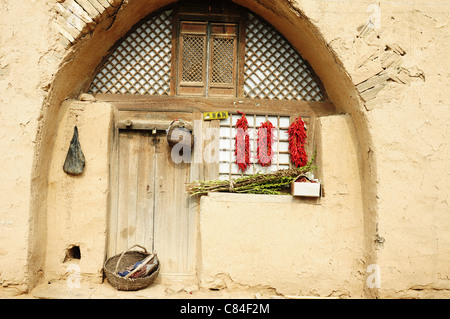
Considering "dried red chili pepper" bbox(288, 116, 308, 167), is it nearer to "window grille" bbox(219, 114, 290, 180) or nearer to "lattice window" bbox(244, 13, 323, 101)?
"window grille" bbox(219, 114, 290, 180)

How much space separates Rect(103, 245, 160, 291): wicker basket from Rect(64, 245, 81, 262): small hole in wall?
1.36ft

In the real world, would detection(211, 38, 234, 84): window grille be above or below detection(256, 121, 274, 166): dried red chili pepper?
above

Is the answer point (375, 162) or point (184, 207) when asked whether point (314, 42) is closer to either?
point (375, 162)

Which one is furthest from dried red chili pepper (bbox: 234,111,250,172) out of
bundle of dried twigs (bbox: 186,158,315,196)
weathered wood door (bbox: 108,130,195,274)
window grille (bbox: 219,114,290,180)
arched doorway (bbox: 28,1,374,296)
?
weathered wood door (bbox: 108,130,195,274)

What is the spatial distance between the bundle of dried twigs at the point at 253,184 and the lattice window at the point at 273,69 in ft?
3.12

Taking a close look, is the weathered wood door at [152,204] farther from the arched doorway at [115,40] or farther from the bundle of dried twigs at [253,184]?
the arched doorway at [115,40]

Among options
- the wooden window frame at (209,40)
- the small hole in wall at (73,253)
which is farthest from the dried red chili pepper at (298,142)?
the small hole in wall at (73,253)

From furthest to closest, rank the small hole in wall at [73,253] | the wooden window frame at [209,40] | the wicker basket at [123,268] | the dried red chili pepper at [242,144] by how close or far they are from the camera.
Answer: the wooden window frame at [209,40] → the dried red chili pepper at [242,144] → the small hole in wall at [73,253] → the wicker basket at [123,268]

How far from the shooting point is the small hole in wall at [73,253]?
3.84m

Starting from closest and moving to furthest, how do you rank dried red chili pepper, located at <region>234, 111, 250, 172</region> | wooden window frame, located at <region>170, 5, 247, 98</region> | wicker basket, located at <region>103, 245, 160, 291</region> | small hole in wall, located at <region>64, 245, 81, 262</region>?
wicker basket, located at <region>103, 245, 160, 291</region>, small hole in wall, located at <region>64, 245, 81, 262</region>, dried red chili pepper, located at <region>234, 111, 250, 172</region>, wooden window frame, located at <region>170, 5, 247, 98</region>

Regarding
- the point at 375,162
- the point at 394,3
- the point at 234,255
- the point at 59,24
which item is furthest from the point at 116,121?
the point at 394,3

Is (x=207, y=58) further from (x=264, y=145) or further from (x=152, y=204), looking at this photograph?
(x=152, y=204)

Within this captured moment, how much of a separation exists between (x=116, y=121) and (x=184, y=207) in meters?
1.27

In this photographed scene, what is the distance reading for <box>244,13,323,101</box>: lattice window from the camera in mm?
4203
